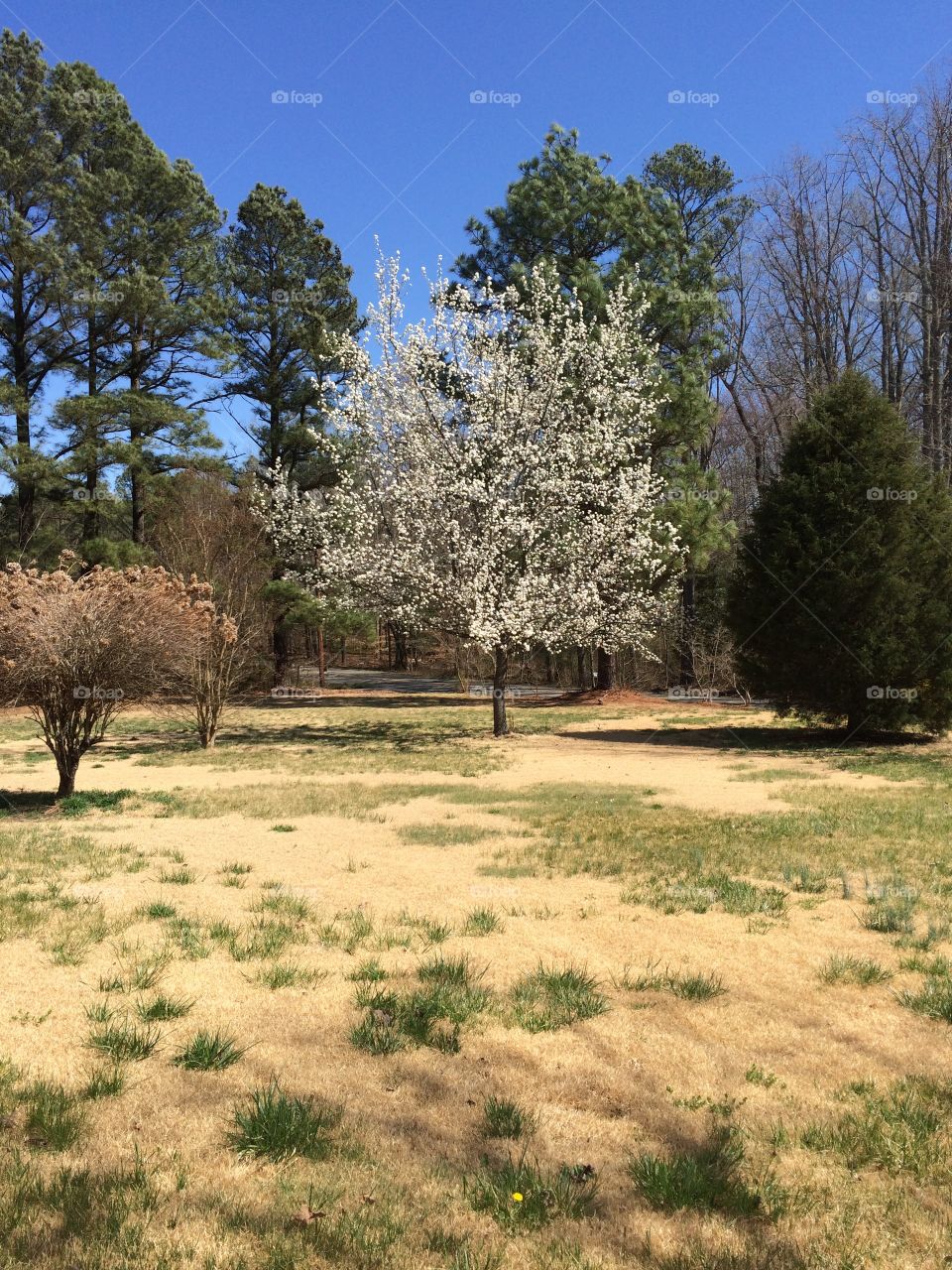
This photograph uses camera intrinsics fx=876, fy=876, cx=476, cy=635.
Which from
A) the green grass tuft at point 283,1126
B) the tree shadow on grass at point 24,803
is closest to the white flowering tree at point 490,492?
the tree shadow on grass at point 24,803

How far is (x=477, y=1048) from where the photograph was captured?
12.4 feet

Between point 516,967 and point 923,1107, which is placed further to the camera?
point 516,967

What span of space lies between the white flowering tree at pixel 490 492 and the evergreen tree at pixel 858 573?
3034mm

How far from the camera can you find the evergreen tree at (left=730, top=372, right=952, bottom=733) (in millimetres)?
15938

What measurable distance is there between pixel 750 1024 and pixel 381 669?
41.1 m

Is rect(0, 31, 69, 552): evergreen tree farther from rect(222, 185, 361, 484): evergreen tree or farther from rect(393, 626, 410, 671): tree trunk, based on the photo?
rect(393, 626, 410, 671): tree trunk

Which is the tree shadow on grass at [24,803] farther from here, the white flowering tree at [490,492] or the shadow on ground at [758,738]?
the shadow on ground at [758,738]

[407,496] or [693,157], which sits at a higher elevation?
[693,157]

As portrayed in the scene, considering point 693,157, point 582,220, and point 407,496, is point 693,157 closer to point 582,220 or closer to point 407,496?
point 582,220

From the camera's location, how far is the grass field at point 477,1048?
102 inches

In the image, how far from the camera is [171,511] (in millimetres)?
28141

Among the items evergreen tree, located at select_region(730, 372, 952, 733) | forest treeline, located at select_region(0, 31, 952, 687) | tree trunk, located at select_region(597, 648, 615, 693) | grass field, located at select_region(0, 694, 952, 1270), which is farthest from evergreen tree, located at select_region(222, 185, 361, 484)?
grass field, located at select_region(0, 694, 952, 1270)

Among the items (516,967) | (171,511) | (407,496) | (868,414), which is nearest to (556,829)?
(516,967)

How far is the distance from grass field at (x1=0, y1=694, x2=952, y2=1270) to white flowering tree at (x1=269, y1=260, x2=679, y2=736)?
365 inches
